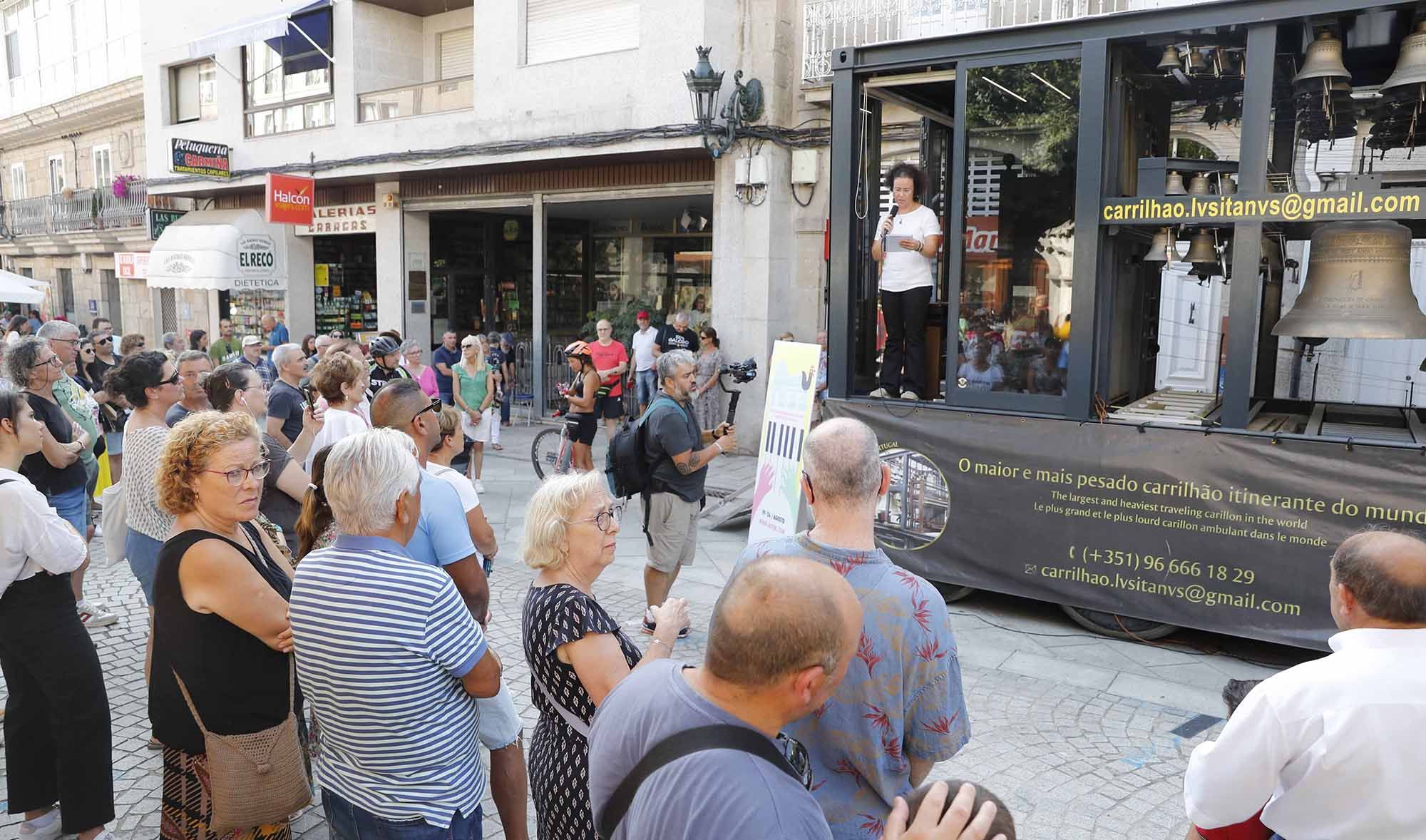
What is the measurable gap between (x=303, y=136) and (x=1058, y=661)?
15.2m

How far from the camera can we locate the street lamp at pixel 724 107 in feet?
36.5

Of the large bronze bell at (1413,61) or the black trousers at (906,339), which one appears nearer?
the large bronze bell at (1413,61)

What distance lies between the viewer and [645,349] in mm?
13117

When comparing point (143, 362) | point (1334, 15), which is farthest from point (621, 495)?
point (1334, 15)

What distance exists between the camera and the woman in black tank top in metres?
2.75

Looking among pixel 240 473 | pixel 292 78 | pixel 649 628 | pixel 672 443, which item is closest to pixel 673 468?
pixel 672 443

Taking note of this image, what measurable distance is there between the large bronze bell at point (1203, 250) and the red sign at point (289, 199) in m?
13.6

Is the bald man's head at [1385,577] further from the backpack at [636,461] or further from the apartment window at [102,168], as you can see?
the apartment window at [102,168]

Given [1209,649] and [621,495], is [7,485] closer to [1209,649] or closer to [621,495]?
[621,495]

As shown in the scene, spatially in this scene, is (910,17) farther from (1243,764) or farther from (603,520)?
(1243,764)

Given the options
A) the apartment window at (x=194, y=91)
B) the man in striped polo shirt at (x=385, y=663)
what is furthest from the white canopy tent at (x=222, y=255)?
the man in striped polo shirt at (x=385, y=663)

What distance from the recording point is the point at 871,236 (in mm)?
7016

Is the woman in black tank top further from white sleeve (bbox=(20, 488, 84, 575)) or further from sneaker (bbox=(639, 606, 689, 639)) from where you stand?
sneaker (bbox=(639, 606, 689, 639))

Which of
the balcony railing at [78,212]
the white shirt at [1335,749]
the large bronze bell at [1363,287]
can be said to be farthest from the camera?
the balcony railing at [78,212]
